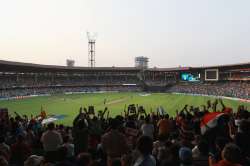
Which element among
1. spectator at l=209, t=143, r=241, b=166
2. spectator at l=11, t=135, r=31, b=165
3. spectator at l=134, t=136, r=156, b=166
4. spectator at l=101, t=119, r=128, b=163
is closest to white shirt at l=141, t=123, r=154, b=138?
spectator at l=101, t=119, r=128, b=163

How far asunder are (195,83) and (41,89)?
56.4 m

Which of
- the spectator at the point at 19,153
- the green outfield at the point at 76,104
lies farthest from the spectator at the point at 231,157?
the green outfield at the point at 76,104

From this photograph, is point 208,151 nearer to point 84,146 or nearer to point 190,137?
point 190,137

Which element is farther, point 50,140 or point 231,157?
point 50,140

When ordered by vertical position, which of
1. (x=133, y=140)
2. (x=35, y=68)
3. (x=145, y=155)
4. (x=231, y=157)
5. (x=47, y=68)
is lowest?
(x=133, y=140)

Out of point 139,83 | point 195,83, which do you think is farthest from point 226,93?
point 139,83

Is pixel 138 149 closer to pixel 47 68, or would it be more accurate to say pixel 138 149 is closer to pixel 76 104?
pixel 76 104

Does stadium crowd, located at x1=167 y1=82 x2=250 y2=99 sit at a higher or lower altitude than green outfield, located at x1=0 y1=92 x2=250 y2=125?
higher

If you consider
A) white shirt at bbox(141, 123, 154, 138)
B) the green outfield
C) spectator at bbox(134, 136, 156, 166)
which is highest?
spectator at bbox(134, 136, 156, 166)

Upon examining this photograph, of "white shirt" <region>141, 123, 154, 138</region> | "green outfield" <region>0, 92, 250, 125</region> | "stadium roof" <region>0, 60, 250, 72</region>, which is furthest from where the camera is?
"stadium roof" <region>0, 60, 250, 72</region>

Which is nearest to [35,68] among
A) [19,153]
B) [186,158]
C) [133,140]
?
[19,153]

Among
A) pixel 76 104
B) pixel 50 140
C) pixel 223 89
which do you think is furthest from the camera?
pixel 223 89

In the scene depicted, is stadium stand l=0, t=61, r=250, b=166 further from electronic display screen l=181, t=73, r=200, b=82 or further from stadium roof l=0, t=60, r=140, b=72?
electronic display screen l=181, t=73, r=200, b=82

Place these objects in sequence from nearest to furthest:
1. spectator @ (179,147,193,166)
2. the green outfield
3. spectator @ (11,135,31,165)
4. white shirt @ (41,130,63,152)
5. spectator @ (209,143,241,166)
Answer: spectator @ (209,143,241,166)
spectator @ (179,147,193,166)
spectator @ (11,135,31,165)
white shirt @ (41,130,63,152)
the green outfield
